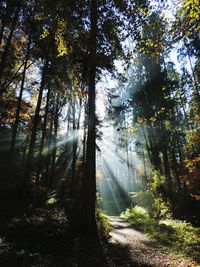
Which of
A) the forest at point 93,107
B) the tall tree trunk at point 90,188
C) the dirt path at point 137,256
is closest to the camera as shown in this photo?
the forest at point 93,107

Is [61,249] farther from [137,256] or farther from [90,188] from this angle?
[90,188]

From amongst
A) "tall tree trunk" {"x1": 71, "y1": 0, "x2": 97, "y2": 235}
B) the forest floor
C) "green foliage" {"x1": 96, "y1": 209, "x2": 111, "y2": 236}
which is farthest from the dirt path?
"tall tree trunk" {"x1": 71, "y1": 0, "x2": 97, "y2": 235}

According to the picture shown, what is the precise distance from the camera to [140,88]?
19.6 metres

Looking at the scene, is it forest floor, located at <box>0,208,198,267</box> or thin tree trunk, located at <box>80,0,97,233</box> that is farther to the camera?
thin tree trunk, located at <box>80,0,97,233</box>

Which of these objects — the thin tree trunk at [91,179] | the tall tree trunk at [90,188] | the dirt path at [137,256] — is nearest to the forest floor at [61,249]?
the dirt path at [137,256]

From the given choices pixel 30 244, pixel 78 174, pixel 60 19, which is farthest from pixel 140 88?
pixel 30 244

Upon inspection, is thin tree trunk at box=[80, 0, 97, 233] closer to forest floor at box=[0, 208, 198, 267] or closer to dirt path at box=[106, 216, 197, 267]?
forest floor at box=[0, 208, 198, 267]

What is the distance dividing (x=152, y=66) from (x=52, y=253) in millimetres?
17430

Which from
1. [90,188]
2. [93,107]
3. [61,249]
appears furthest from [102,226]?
[93,107]

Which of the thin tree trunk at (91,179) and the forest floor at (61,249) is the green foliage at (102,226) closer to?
the forest floor at (61,249)

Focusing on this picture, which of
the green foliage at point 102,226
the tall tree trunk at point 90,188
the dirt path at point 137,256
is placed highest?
the tall tree trunk at point 90,188

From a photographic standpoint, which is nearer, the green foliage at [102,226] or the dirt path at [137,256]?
the dirt path at [137,256]

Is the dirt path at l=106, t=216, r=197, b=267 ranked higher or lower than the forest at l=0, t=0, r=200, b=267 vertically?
lower

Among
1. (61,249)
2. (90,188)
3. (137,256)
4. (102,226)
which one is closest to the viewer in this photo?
(61,249)
